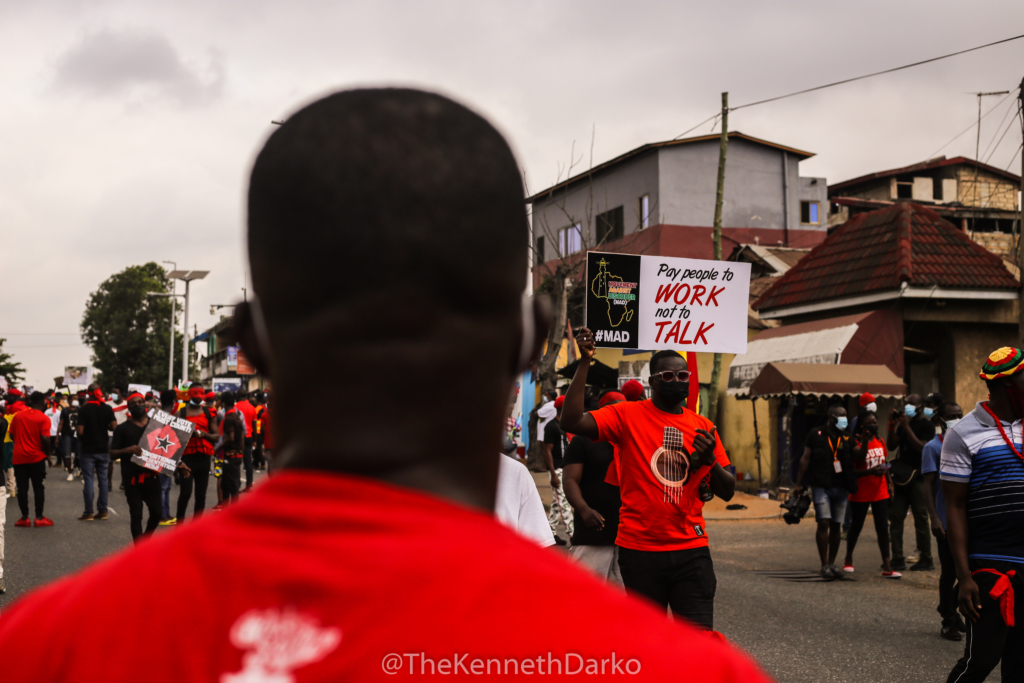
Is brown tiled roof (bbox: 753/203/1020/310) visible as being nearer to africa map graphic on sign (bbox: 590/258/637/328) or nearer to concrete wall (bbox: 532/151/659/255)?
concrete wall (bbox: 532/151/659/255)

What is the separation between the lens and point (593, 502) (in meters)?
6.34

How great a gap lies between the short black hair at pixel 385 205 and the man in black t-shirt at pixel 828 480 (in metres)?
9.89

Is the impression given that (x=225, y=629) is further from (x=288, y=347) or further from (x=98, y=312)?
(x=98, y=312)

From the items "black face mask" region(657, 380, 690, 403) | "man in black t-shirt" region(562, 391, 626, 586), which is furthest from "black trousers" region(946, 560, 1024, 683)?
"man in black t-shirt" region(562, 391, 626, 586)

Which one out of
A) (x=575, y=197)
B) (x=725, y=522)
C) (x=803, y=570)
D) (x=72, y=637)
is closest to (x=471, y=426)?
(x=72, y=637)

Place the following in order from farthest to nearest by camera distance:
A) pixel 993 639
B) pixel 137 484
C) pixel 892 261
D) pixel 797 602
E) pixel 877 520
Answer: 1. pixel 892 261
2. pixel 877 520
3. pixel 137 484
4. pixel 797 602
5. pixel 993 639

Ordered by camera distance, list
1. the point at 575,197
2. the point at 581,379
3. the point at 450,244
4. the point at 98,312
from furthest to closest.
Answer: the point at 98,312
the point at 575,197
the point at 581,379
the point at 450,244

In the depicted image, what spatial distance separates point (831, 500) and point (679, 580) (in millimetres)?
5905

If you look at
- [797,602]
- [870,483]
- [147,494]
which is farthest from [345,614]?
[870,483]

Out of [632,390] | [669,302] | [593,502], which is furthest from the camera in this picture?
[669,302]

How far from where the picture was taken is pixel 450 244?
39.0 inches

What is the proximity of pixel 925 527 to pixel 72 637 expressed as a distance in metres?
11.6

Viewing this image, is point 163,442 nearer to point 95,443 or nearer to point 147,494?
point 147,494

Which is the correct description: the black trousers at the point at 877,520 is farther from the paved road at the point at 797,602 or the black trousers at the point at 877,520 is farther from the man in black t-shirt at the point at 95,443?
the man in black t-shirt at the point at 95,443
